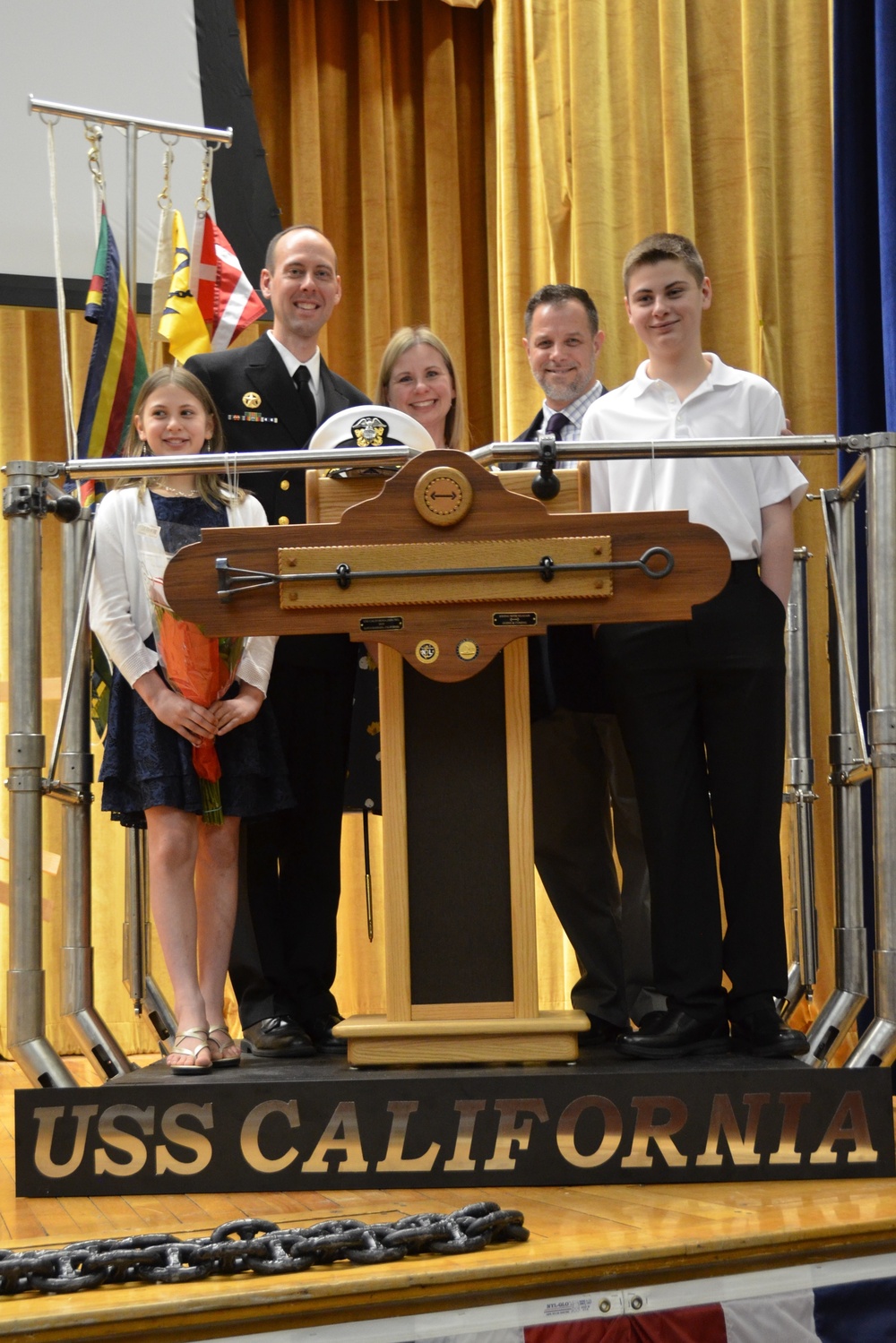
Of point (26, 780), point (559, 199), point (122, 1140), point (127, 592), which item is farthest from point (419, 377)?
point (559, 199)

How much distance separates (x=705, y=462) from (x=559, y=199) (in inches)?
92.0

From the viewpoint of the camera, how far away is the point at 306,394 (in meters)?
2.86

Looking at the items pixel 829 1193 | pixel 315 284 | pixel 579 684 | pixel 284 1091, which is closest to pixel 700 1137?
pixel 829 1193

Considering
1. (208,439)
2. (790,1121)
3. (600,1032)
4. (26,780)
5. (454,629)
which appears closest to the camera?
(790,1121)

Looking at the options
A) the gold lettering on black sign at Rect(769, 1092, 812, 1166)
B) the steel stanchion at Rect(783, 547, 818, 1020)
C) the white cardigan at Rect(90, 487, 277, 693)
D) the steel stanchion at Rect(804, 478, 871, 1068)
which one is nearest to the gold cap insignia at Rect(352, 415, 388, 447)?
the white cardigan at Rect(90, 487, 277, 693)

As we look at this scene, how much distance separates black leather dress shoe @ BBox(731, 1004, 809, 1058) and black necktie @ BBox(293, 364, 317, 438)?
1415 mm

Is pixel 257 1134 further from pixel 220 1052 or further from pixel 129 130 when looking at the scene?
pixel 129 130

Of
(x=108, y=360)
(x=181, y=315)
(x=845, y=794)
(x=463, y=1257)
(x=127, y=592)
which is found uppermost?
(x=181, y=315)

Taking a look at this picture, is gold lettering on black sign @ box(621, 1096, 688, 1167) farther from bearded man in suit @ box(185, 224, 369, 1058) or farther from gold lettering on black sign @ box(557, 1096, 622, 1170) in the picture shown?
bearded man in suit @ box(185, 224, 369, 1058)

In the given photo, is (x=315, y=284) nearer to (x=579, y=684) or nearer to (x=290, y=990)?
(x=579, y=684)

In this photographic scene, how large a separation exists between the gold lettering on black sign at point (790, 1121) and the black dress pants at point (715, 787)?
0.89 ft

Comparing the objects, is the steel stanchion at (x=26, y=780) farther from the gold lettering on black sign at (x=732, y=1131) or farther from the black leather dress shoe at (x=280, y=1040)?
the gold lettering on black sign at (x=732, y=1131)

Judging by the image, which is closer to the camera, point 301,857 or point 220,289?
point 301,857

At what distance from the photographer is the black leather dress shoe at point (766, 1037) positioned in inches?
84.0
